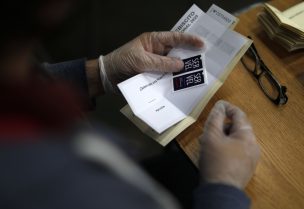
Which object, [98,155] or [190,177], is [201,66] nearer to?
[190,177]

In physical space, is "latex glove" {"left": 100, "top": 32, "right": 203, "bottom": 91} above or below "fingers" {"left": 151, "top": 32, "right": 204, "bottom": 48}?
below

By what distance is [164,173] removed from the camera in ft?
3.25

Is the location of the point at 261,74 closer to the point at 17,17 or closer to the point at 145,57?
the point at 145,57

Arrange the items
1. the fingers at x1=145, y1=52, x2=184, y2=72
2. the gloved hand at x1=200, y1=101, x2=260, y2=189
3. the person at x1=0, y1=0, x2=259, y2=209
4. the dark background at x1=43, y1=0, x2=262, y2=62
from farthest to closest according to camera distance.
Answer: the dark background at x1=43, y1=0, x2=262, y2=62 < the fingers at x1=145, y1=52, x2=184, y2=72 < the gloved hand at x1=200, y1=101, x2=260, y2=189 < the person at x1=0, y1=0, x2=259, y2=209

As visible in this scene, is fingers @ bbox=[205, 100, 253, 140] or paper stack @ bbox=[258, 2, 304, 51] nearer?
fingers @ bbox=[205, 100, 253, 140]

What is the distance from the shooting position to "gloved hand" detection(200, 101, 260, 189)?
0.65m

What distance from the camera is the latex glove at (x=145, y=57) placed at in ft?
Result: 2.61

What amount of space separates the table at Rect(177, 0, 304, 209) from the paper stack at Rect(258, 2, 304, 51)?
2 cm

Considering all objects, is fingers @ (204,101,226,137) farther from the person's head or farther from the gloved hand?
the person's head

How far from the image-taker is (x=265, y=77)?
834mm

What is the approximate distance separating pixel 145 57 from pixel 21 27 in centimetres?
50

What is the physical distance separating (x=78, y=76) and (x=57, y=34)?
52 centimetres

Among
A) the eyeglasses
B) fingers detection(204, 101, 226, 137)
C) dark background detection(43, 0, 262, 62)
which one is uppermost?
the eyeglasses

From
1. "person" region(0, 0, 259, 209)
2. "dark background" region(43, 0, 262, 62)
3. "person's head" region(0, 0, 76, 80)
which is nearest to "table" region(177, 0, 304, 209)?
"person" region(0, 0, 259, 209)
